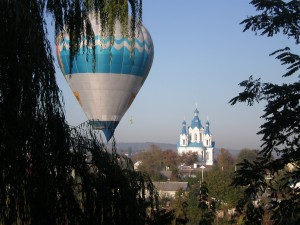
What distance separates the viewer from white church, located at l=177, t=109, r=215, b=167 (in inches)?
4656

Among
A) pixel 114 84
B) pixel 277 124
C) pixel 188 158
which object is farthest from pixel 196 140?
pixel 277 124

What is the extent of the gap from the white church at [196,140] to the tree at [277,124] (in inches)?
4285

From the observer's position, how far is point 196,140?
12056 cm

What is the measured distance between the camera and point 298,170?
729 cm

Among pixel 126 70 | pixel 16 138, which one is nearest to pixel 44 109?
pixel 16 138

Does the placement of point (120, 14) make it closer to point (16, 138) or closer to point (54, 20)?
point (54, 20)

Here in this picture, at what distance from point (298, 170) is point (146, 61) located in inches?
754

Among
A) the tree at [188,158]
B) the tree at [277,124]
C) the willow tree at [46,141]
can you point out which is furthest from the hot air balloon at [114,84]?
the tree at [188,158]

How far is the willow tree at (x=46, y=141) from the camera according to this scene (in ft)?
12.0

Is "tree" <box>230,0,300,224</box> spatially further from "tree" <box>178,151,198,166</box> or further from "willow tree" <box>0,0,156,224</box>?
"tree" <box>178,151,198,166</box>

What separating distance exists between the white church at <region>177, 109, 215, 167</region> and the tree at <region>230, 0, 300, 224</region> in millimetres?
108833

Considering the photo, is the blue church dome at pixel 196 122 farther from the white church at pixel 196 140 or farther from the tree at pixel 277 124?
the tree at pixel 277 124

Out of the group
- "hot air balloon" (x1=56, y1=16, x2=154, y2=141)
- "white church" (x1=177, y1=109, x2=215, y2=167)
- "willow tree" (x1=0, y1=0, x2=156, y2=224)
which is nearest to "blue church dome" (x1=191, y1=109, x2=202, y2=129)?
"white church" (x1=177, y1=109, x2=215, y2=167)

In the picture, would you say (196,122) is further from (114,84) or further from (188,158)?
(114,84)
